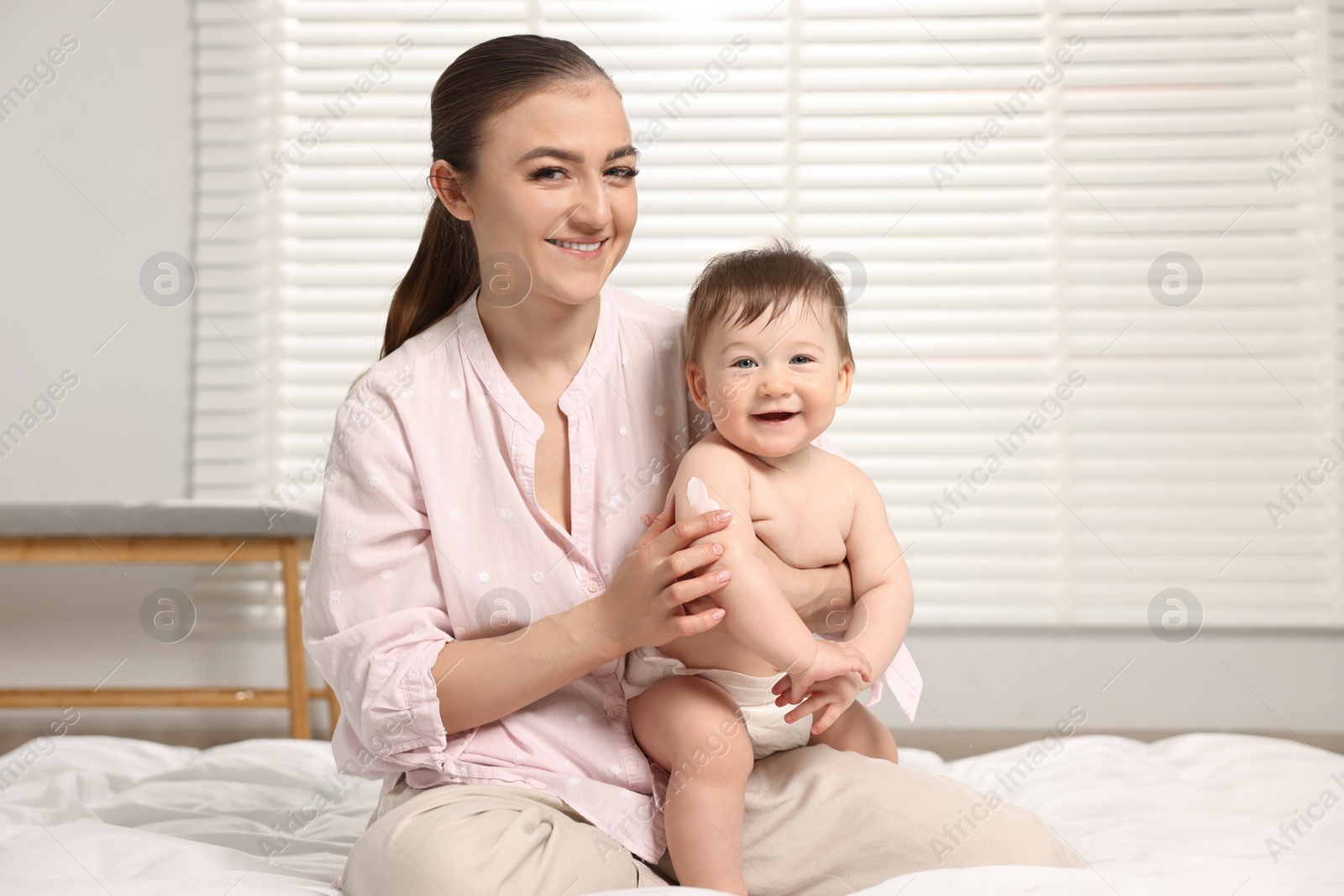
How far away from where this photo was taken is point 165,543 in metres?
2.29

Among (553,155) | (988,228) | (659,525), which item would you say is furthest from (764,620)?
(988,228)

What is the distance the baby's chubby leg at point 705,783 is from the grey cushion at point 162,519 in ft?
4.62

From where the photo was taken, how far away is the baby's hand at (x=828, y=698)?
102cm

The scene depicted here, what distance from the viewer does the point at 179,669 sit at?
2693 mm

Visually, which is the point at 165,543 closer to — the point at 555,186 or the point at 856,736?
the point at 555,186

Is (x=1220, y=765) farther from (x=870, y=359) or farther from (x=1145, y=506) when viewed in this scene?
(x=870, y=359)

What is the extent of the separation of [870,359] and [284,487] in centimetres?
154

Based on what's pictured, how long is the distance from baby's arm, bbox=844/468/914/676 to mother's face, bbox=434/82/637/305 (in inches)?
15.9

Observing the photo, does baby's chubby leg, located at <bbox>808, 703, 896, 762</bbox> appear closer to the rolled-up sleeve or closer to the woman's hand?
the woman's hand

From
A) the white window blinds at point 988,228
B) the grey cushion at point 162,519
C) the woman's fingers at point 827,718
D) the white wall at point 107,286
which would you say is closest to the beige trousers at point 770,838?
the woman's fingers at point 827,718

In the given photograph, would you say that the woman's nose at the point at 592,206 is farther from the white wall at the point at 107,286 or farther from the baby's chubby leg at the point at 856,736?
the white wall at the point at 107,286

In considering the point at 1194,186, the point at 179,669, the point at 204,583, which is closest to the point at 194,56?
the point at 204,583

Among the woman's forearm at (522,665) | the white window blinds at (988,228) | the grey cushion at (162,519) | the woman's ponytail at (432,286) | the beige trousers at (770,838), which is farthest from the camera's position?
the white window blinds at (988,228)

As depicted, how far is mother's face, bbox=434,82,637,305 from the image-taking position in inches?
44.4
